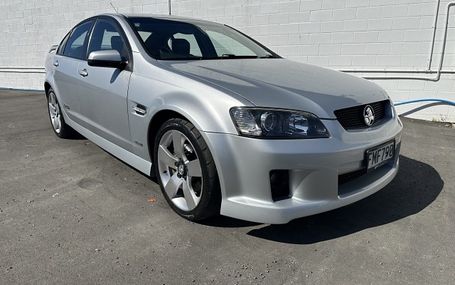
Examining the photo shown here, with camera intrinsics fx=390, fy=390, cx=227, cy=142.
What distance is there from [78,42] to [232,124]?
9.03 feet

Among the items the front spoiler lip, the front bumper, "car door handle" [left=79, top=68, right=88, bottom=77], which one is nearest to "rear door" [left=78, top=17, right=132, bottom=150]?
"car door handle" [left=79, top=68, right=88, bottom=77]

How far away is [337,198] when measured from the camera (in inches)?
95.7

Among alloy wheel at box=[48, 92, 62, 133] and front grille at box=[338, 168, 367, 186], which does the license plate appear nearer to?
front grille at box=[338, 168, 367, 186]

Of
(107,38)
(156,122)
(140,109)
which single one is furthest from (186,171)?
(107,38)

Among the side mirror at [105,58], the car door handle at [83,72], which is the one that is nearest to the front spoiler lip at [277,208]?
the side mirror at [105,58]

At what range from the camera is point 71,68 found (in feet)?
13.5

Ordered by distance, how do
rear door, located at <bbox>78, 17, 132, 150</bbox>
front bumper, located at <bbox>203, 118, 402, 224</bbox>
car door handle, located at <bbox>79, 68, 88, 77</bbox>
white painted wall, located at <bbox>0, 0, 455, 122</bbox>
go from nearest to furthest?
front bumper, located at <bbox>203, 118, 402, 224</bbox> → rear door, located at <bbox>78, 17, 132, 150</bbox> → car door handle, located at <bbox>79, 68, 88, 77</bbox> → white painted wall, located at <bbox>0, 0, 455, 122</bbox>

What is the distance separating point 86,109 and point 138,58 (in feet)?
3.64

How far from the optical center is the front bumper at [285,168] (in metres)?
2.25

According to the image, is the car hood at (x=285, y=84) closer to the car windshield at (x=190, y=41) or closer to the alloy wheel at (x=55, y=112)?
the car windshield at (x=190, y=41)

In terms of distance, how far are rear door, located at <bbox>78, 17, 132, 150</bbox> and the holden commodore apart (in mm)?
11

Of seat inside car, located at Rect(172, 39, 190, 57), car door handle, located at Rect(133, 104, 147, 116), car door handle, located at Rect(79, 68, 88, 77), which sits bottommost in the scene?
car door handle, located at Rect(133, 104, 147, 116)

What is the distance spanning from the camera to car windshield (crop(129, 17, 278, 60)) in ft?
10.7

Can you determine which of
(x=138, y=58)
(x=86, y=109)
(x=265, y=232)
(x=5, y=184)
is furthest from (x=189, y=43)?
(x=5, y=184)
